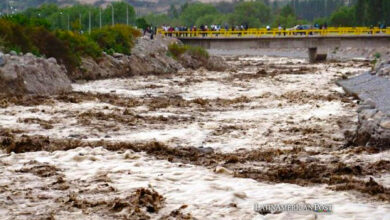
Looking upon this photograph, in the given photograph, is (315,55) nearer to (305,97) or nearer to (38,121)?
(305,97)

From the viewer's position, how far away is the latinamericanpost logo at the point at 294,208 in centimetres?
1030

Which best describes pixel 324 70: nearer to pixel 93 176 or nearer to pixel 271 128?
pixel 271 128

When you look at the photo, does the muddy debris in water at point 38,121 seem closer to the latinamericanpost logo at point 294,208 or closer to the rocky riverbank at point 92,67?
the rocky riverbank at point 92,67

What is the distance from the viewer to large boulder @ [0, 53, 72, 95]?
96.0 ft

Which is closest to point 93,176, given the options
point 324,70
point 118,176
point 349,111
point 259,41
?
point 118,176

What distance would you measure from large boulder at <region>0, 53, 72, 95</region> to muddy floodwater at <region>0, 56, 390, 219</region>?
215 cm

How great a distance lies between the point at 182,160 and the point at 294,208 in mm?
5018

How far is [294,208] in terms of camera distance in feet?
34.3

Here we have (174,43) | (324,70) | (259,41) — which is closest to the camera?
(324,70)

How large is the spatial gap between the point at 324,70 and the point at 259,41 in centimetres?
1428

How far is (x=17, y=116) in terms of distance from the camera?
74.0 feet

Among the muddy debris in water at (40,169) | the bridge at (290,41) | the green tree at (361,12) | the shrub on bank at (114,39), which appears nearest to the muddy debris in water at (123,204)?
the muddy debris in water at (40,169)

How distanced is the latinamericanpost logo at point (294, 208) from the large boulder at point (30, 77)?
2051 cm

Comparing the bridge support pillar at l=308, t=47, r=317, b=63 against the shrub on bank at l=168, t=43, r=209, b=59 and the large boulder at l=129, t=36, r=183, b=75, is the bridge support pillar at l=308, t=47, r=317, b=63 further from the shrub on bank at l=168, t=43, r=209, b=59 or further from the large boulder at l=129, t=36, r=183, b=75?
the large boulder at l=129, t=36, r=183, b=75
